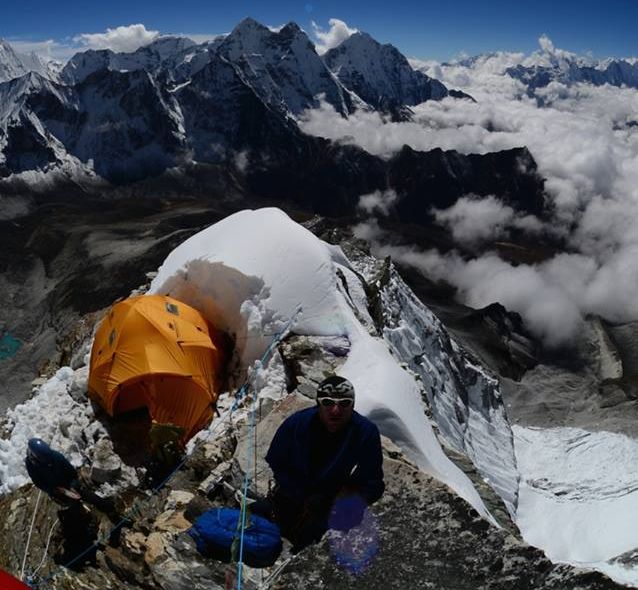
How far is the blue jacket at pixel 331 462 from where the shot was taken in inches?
344

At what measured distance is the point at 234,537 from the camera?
867cm

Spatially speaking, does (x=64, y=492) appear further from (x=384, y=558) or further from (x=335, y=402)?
(x=384, y=558)

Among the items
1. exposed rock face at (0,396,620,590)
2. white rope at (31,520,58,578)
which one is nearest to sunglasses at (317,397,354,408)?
exposed rock face at (0,396,620,590)

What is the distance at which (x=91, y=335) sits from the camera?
21344mm

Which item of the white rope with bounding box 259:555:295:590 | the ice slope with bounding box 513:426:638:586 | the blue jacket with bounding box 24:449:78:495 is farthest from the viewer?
the ice slope with bounding box 513:426:638:586

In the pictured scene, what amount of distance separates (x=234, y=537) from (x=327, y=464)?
1.74 meters

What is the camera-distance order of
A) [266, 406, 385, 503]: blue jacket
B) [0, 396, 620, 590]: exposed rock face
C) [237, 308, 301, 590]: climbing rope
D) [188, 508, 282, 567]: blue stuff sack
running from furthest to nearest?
[266, 406, 385, 503]: blue jacket
[188, 508, 282, 567]: blue stuff sack
[237, 308, 301, 590]: climbing rope
[0, 396, 620, 590]: exposed rock face

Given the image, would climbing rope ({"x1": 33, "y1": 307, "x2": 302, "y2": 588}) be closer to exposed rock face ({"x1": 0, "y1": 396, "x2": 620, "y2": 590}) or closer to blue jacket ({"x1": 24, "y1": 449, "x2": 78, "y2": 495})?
exposed rock face ({"x1": 0, "y1": 396, "x2": 620, "y2": 590})

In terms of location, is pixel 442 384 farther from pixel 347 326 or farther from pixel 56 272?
pixel 56 272

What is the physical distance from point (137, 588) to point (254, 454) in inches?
116

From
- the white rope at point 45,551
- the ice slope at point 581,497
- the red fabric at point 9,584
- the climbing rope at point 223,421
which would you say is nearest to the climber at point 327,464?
the climbing rope at point 223,421

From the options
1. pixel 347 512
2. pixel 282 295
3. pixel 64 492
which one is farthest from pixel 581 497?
pixel 64 492

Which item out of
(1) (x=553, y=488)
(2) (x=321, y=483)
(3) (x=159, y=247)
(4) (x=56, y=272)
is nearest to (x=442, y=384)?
(1) (x=553, y=488)

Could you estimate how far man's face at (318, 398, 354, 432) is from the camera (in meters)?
8.52
